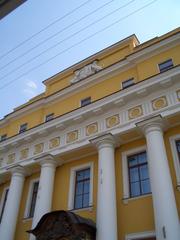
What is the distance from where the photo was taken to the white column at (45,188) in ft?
42.2

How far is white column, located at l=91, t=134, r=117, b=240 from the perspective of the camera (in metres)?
10.5

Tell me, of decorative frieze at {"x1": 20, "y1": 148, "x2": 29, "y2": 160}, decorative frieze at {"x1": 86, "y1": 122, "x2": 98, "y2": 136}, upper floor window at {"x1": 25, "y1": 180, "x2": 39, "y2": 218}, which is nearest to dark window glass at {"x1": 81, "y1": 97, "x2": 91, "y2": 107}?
decorative frieze at {"x1": 86, "y1": 122, "x2": 98, "y2": 136}

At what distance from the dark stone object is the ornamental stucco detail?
361 inches

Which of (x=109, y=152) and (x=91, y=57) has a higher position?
(x=91, y=57)

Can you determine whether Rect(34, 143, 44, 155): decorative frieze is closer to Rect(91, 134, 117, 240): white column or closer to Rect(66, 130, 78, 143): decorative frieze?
Rect(66, 130, 78, 143): decorative frieze

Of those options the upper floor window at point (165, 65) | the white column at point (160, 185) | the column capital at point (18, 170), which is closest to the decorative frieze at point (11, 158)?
the column capital at point (18, 170)

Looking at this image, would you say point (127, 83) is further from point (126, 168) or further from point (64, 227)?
point (64, 227)

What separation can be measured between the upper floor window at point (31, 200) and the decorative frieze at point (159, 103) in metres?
8.04

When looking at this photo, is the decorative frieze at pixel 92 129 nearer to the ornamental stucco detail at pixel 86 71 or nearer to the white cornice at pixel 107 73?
the white cornice at pixel 107 73

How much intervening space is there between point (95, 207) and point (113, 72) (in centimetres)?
774

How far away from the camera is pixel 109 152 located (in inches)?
490

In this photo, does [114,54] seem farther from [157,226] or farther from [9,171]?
[157,226]

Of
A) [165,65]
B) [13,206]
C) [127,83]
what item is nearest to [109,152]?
[127,83]

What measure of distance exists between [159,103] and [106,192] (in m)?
4.62
